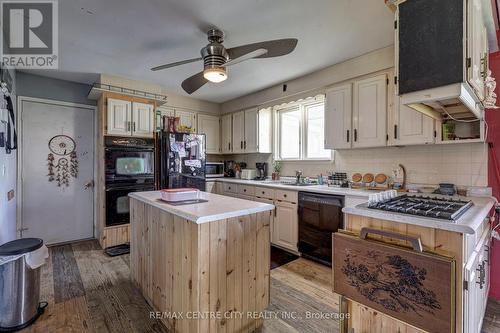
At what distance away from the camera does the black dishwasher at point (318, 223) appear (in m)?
2.72

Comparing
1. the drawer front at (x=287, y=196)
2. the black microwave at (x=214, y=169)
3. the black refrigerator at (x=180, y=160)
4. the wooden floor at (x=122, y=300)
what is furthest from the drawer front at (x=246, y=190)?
the wooden floor at (x=122, y=300)

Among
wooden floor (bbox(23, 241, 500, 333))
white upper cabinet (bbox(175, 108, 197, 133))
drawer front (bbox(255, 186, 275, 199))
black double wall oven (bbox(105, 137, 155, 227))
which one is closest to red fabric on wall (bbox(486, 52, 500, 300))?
wooden floor (bbox(23, 241, 500, 333))

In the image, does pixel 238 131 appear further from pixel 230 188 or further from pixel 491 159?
pixel 491 159

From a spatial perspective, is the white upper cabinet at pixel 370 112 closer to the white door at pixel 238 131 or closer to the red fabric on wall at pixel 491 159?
the red fabric on wall at pixel 491 159

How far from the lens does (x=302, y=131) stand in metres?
3.99

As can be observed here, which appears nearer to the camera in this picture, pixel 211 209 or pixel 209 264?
pixel 209 264

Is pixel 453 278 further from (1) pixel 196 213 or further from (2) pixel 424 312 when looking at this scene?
(1) pixel 196 213

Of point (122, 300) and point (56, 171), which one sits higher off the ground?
point (56, 171)

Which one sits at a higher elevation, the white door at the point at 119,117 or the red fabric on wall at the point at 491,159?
the white door at the point at 119,117

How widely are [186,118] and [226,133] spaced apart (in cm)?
89

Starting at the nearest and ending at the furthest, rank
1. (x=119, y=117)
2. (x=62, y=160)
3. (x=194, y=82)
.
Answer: (x=194, y=82)
(x=119, y=117)
(x=62, y=160)

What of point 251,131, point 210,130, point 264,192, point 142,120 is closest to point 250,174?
point 251,131

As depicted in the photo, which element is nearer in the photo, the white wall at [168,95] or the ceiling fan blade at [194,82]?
the ceiling fan blade at [194,82]

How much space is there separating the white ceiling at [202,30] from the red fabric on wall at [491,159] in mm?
970
